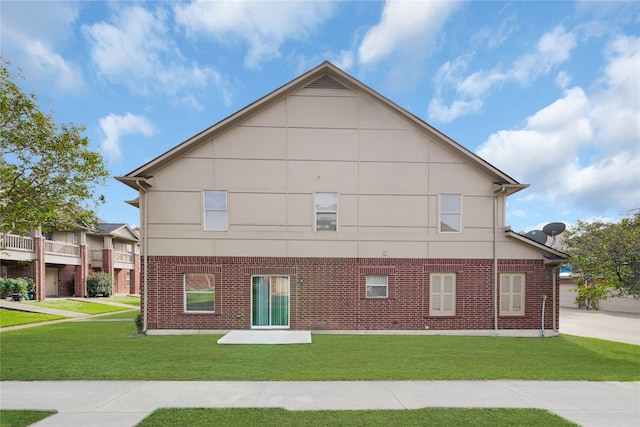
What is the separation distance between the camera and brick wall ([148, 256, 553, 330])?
1252cm

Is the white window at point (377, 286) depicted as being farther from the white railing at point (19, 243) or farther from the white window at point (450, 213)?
the white railing at point (19, 243)

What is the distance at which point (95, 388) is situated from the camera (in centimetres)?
675

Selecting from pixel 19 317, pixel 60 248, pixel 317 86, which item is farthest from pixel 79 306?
pixel 317 86

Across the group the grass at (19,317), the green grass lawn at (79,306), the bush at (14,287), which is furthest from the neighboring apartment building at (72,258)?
the grass at (19,317)

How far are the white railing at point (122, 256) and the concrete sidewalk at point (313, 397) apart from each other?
29856mm

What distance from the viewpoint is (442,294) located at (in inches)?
512

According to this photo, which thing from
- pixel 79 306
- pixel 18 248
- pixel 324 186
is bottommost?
pixel 79 306

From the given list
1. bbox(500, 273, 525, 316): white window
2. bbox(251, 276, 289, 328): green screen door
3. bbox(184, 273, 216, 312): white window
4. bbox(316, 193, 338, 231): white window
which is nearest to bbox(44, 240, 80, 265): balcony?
bbox(184, 273, 216, 312): white window

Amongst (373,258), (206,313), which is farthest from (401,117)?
(206,313)

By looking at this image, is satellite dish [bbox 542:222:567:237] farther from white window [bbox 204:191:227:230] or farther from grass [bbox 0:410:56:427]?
grass [bbox 0:410:56:427]

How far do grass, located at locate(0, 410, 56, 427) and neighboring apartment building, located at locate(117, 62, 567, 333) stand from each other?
687 cm

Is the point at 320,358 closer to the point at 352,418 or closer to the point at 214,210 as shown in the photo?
the point at 352,418

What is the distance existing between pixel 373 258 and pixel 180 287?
23.3 ft

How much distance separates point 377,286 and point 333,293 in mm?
1664
